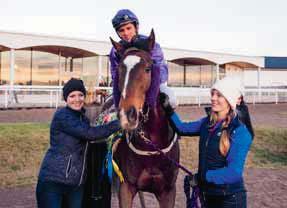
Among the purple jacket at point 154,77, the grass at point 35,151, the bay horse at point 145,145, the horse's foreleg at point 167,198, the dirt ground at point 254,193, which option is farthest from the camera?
the grass at point 35,151

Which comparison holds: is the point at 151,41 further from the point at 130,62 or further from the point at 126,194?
the point at 126,194

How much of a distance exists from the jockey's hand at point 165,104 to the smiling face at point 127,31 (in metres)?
0.62

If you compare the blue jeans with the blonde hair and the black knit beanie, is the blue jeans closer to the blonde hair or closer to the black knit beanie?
the black knit beanie

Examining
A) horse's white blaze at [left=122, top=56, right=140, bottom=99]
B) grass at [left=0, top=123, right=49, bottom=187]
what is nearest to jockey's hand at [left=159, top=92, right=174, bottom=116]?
horse's white blaze at [left=122, top=56, right=140, bottom=99]

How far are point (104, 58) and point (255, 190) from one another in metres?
19.1

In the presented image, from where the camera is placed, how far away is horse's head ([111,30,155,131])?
2807mm

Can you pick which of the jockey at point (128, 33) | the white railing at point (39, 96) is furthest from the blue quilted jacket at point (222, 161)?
the white railing at point (39, 96)

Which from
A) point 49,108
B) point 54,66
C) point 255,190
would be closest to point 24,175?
point 255,190

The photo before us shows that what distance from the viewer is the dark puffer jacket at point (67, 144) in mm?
3256

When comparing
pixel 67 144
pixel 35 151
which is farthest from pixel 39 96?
pixel 67 144

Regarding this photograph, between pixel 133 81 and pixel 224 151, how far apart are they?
2.72 ft

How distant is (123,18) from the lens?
12.0 feet

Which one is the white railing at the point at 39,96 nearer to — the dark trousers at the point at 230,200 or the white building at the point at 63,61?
the white building at the point at 63,61

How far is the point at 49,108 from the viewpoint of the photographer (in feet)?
53.6
